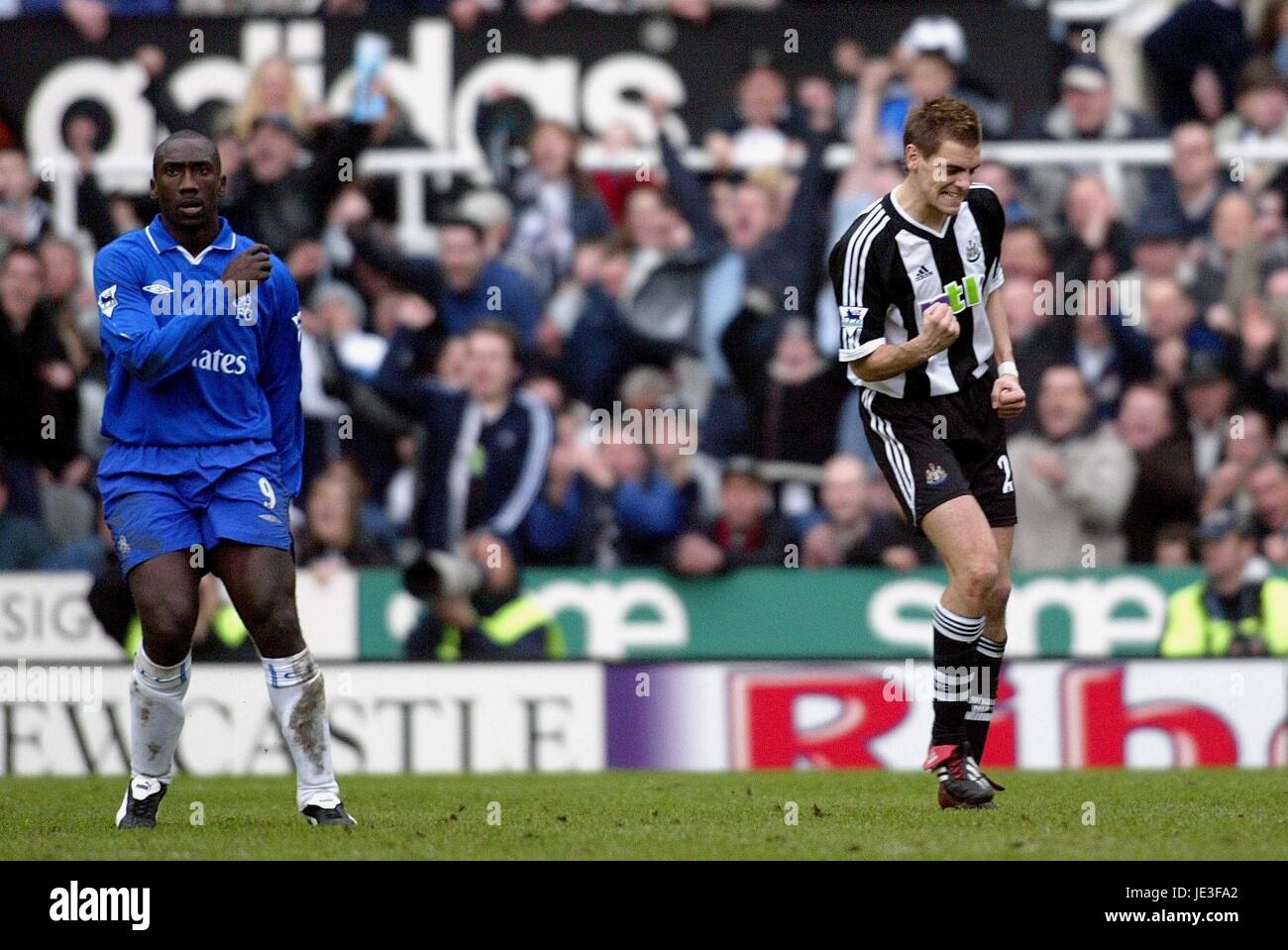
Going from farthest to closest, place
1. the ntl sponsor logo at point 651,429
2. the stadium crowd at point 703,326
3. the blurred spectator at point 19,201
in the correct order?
1. the blurred spectator at point 19,201
2. the ntl sponsor logo at point 651,429
3. the stadium crowd at point 703,326

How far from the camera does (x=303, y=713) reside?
7715 millimetres

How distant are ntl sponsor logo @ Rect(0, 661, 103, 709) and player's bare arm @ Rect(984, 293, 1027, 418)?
581cm

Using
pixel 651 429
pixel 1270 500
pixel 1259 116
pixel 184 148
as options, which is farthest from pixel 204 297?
pixel 1259 116

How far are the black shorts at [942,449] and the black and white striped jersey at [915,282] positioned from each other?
0.07 metres

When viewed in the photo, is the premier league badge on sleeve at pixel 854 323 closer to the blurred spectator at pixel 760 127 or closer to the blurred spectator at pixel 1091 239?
the blurred spectator at pixel 1091 239

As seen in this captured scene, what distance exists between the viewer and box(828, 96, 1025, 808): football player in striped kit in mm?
8180

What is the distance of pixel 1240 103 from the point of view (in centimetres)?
1459

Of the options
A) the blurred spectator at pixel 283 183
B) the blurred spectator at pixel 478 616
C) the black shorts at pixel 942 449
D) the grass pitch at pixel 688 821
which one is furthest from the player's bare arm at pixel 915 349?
the blurred spectator at pixel 283 183

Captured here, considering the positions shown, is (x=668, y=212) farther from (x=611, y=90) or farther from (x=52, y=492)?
(x=52, y=492)

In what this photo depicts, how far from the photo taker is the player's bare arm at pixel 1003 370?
8141 millimetres

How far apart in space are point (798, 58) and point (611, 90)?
125 centimetres

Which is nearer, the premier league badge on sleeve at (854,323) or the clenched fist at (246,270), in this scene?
the clenched fist at (246,270)

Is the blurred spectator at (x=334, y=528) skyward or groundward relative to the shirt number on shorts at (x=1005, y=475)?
groundward

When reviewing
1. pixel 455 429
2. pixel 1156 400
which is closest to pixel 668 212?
pixel 455 429
